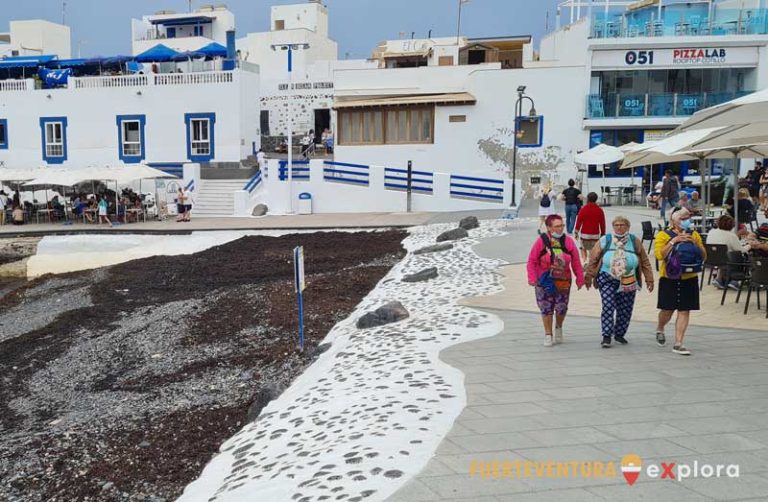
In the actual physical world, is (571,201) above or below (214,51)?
below

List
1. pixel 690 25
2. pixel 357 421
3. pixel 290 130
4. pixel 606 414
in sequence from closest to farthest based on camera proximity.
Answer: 1. pixel 606 414
2. pixel 357 421
3. pixel 290 130
4. pixel 690 25

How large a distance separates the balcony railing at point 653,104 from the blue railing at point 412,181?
8.22 m

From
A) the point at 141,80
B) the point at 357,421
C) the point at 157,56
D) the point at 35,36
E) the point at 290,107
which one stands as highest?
the point at 35,36

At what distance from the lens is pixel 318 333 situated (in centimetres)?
1104

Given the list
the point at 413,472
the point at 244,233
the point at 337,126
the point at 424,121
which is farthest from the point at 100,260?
the point at 413,472

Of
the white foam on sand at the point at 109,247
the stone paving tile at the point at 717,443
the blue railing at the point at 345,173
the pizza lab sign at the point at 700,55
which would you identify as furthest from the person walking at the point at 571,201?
the pizza lab sign at the point at 700,55

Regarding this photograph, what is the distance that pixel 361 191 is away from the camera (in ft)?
90.1

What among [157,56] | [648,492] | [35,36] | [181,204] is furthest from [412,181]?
[35,36]

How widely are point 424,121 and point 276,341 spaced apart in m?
21.0

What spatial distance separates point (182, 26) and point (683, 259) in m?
59.6

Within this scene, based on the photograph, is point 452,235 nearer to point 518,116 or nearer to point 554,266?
point 554,266

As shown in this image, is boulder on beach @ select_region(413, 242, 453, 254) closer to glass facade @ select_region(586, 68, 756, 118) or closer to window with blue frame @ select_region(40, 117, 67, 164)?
glass facade @ select_region(586, 68, 756, 118)

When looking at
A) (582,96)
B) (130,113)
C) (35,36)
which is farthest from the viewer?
(35,36)

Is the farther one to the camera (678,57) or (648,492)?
(678,57)
